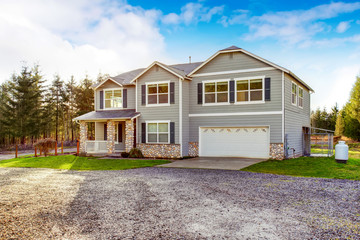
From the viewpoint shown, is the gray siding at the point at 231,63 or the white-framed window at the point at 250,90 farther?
the gray siding at the point at 231,63

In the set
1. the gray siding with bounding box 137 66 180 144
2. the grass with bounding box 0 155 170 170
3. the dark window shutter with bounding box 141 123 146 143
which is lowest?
the grass with bounding box 0 155 170 170

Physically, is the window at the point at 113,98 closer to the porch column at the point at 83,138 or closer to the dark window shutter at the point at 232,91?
the porch column at the point at 83,138

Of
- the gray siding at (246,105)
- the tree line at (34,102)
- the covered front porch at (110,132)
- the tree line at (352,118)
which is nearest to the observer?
the gray siding at (246,105)

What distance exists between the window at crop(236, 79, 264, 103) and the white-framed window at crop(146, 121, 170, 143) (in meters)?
5.06

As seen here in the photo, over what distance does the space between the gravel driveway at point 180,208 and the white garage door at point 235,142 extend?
7.17m

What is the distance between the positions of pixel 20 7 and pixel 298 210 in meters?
12.7

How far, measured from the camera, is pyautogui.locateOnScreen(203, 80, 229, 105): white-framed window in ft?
59.8

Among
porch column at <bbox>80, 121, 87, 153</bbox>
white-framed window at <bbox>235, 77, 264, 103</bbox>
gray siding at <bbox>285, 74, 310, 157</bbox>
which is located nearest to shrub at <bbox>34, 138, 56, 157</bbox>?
porch column at <bbox>80, 121, 87, 153</bbox>

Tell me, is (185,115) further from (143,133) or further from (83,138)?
(83,138)

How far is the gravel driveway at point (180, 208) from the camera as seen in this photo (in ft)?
16.0

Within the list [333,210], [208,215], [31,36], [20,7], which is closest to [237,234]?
[208,215]

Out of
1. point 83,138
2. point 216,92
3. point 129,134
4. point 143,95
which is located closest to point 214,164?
point 216,92

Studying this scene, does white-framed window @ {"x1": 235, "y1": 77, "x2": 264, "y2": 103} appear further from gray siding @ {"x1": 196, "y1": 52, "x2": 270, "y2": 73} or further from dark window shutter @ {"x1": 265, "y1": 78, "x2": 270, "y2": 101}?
gray siding @ {"x1": 196, "y1": 52, "x2": 270, "y2": 73}

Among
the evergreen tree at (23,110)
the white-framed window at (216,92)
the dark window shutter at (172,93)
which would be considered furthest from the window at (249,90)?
the evergreen tree at (23,110)
